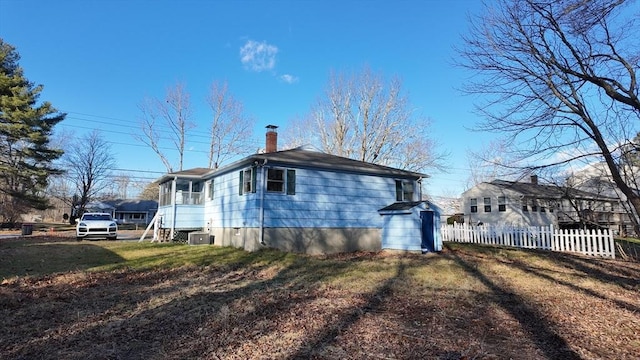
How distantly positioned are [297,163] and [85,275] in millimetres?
7635

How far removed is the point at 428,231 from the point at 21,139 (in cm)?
3202

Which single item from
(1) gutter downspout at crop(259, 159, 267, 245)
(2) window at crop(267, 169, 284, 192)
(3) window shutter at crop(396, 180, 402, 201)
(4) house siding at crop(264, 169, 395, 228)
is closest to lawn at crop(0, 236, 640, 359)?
(1) gutter downspout at crop(259, 159, 267, 245)

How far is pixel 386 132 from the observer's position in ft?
104

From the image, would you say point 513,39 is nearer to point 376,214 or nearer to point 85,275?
point 376,214

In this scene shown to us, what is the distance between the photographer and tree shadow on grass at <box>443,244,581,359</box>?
14.8 ft

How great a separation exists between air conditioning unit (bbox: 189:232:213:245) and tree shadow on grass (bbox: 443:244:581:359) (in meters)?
12.6

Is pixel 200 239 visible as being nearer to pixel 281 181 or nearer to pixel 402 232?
pixel 281 181

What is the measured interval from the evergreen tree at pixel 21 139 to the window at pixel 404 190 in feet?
92.3

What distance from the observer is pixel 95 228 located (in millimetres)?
21516

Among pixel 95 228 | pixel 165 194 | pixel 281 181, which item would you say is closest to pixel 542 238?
pixel 281 181

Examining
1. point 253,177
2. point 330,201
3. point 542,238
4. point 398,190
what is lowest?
point 542,238

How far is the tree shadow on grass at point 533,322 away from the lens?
451 cm

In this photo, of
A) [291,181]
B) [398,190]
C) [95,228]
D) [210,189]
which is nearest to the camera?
[291,181]

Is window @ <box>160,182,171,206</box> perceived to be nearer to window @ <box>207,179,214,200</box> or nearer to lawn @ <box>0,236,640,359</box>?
window @ <box>207,179,214,200</box>
